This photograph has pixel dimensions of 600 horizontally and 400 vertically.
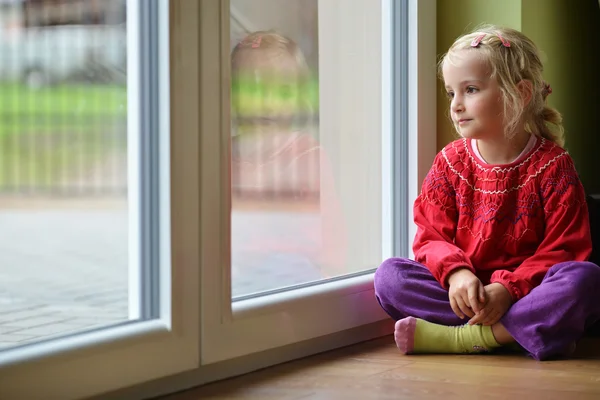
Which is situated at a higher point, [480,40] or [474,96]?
[480,40]

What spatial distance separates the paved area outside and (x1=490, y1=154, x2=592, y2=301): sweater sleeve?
731 millimetres

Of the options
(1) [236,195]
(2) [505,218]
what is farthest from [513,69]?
(1) [236,195]

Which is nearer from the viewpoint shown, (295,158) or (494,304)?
(494,304)

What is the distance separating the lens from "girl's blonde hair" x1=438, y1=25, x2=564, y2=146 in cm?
172

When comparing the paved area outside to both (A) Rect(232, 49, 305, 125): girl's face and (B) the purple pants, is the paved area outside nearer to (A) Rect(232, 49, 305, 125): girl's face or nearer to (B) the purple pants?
(A) Rect(232, 49, 305, 125): girl's face

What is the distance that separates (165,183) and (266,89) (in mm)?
348

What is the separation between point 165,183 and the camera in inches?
54.0

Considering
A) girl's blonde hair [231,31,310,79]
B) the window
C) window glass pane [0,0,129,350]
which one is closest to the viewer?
window glass pane [0,0,129,350]

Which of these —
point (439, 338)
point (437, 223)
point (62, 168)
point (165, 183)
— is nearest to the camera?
point (62, 168)

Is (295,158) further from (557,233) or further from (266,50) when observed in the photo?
(557,233)

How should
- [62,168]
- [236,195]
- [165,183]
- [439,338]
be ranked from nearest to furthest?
[62,168] < [165,183] < [236,195] < [439,338]

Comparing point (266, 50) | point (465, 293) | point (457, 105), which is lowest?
point (465, 293)

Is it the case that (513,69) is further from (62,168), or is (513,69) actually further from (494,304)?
(62,168)

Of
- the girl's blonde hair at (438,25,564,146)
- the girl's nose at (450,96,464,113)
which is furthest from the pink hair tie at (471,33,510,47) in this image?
the girl's nose at (450,96,464,113)
